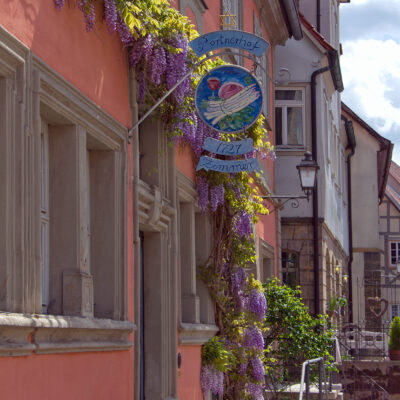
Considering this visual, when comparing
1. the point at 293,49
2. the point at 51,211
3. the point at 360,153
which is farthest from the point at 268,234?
the point at 360,153

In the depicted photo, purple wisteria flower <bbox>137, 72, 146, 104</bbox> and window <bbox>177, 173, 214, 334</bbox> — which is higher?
purple wisteria flower <bbox>137, 72, 146, 104</bbox>

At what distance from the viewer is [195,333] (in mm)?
11188

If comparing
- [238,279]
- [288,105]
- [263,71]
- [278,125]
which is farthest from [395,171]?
[238,279]

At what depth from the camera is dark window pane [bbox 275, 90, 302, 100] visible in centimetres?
2256

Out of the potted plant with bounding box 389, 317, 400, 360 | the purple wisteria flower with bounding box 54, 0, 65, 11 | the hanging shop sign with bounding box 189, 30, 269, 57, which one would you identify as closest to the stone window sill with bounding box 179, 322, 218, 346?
the hanging shop sign with bounding box 189, 30, 269, 57

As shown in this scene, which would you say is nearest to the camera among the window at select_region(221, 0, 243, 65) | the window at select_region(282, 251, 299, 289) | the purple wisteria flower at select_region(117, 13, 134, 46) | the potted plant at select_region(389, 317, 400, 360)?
the purple wisteria flower at select_region(117, 13, 134, 46)

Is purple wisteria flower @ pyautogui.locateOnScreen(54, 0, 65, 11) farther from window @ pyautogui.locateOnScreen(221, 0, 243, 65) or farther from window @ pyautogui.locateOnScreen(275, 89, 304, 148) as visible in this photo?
window @ pyautogui.locateOnScreen(275, 89, 304, 148)

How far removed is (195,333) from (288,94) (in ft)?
40.5

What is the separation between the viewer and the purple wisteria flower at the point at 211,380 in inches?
455

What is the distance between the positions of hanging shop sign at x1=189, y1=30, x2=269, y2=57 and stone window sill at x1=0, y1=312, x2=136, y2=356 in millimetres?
2484

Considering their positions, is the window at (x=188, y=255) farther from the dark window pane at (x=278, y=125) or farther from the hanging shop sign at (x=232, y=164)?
the dark window pane at (x=278, y=125)

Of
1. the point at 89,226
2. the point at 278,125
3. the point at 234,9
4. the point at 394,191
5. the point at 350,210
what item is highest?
the point at 394,191

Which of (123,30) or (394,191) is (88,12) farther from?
(394,191)

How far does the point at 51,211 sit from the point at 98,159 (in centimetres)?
121
